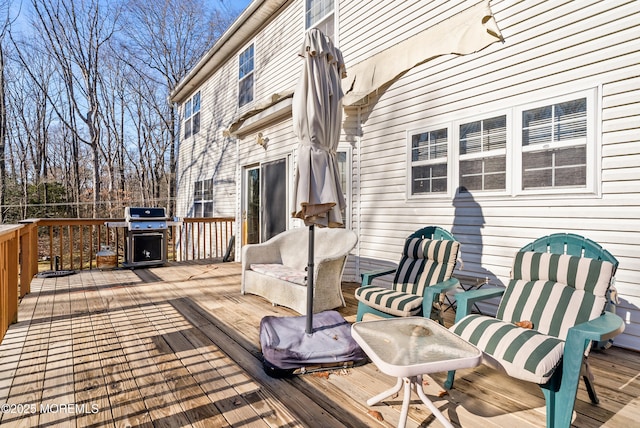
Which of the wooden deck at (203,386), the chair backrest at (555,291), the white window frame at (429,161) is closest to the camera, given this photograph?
the wooden deck at (203,386)

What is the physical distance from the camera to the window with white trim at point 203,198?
10.2 m

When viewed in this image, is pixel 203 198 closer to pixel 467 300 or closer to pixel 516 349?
pixel 467 300

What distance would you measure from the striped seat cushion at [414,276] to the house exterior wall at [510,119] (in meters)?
0.94

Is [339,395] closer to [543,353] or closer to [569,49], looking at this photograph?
[543,353]

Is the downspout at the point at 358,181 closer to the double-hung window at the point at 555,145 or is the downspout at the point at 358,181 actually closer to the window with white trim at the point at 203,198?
the double-hung window at the point at 555,145

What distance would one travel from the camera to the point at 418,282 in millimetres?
3217

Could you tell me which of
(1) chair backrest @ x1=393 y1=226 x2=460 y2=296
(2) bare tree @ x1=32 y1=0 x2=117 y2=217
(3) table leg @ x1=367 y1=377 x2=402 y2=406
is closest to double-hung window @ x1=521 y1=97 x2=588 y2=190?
(1) chair backrest @ x1=393 y1=226 x2=460 y2=296

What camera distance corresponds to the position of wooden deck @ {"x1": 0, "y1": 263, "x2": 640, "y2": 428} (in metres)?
1.85

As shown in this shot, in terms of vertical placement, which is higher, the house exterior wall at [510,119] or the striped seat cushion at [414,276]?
the house exterior wall at [510,119]

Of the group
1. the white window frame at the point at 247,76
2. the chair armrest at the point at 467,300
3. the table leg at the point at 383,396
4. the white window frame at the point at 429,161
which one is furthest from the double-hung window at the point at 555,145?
the white window frame at the point at 247,76

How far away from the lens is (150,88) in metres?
16.1

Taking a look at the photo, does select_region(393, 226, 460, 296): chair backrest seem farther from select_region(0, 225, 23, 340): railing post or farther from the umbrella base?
select_region(0, 225, 23, 340): railing post

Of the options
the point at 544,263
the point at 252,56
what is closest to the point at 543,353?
the point at 544,263

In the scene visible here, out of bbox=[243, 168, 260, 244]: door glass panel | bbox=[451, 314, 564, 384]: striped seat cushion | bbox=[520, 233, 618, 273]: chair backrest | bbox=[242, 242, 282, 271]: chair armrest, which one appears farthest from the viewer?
bbox=[243, 168, 260, 244]: door glass panel
